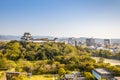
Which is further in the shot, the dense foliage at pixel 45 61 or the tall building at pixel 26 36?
the tall building at pixel 26 36

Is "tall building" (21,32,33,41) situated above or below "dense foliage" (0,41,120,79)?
above

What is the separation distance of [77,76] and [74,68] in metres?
2.75

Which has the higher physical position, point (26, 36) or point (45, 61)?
point (26, 36)

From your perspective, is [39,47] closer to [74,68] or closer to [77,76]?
[74,68]

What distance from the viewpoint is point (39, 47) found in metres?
23.5

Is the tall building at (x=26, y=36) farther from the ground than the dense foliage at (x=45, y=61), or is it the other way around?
the tall building at (x=26, y=36)

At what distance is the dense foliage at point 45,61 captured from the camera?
1614cm

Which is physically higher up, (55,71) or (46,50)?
(46,50)

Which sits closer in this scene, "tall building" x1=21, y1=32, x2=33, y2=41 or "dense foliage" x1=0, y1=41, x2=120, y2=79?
"dense foliage" x1=0, y1=41, x2=120, y2=79

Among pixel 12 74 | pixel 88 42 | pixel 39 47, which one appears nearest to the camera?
pixel 12 74

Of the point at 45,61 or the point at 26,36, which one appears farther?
the point at 26,36

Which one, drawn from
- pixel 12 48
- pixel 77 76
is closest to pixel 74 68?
pixel 77 76

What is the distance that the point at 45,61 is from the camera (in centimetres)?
1866

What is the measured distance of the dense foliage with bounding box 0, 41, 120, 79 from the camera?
16.1m
